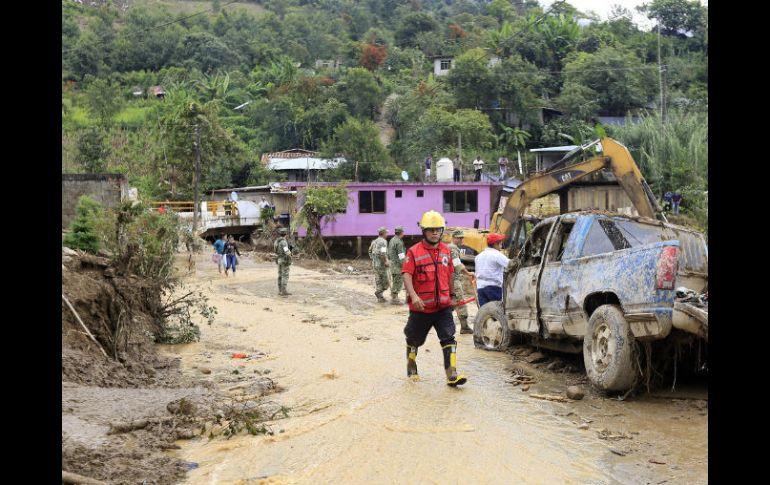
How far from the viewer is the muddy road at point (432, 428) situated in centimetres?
538

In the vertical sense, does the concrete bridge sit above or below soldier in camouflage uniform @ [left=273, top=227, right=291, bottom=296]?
above

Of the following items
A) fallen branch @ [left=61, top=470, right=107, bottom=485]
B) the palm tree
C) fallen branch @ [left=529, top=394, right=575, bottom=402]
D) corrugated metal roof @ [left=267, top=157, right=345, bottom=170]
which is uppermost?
the palm tree

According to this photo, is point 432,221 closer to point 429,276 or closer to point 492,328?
point 429,276

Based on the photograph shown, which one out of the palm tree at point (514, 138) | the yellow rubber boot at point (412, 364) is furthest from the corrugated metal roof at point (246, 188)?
the yellow rubber boot at point (412, 364)

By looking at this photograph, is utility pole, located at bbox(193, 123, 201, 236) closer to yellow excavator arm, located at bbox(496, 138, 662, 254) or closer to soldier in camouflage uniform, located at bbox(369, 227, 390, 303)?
soldier in camouflage uniform, located at bbox(369, 227, 390, 303)

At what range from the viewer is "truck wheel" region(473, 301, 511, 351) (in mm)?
10367

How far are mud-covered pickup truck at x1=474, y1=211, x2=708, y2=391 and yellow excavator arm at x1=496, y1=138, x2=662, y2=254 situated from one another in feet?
19.6

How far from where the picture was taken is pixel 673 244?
6.84 m

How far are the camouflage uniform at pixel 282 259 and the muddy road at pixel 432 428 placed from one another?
753 cm

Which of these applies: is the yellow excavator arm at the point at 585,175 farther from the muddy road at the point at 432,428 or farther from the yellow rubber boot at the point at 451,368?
the yellow rubber boot at the point at 451,368

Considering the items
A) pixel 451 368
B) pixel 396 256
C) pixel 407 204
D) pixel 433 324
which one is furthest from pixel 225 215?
pixel 451 368

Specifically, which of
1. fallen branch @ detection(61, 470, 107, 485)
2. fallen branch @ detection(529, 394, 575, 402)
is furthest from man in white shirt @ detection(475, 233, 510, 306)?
fallen branch @ detection(61, 470, 107, 485)
